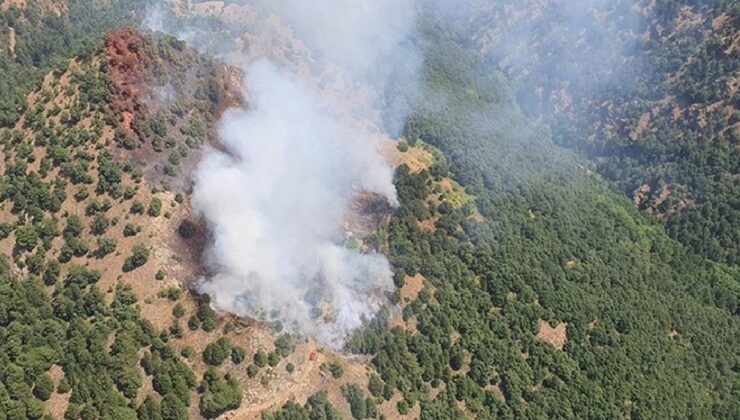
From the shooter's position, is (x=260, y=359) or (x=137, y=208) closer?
(x=260, y=359)

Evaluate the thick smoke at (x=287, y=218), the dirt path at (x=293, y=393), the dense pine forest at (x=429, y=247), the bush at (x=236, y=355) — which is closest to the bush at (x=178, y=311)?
the dense pine forest at (x=429, y=247)

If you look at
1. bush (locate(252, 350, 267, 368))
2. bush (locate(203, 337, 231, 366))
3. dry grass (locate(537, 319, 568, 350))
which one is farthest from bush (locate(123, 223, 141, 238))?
dry grass (locate(537, 319, 568, 350))

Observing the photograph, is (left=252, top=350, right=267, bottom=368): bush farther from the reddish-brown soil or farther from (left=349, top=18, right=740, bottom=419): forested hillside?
the reddish-brown soil

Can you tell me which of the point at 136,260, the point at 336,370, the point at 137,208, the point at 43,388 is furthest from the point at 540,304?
the point at 43,388

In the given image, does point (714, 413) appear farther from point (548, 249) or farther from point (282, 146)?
point (282, 146)

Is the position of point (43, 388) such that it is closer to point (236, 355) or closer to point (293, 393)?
point (236, 355)

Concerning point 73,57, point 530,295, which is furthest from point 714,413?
point 73,57

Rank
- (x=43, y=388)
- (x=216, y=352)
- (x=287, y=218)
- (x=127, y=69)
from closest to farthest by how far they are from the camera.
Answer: (x=43, y=388) → (x=216, y=352) → (x=287, y=218) → (x=127, y=69)

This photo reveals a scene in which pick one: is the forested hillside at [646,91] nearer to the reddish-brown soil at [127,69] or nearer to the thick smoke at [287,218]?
the thick smoke at [287,218]
